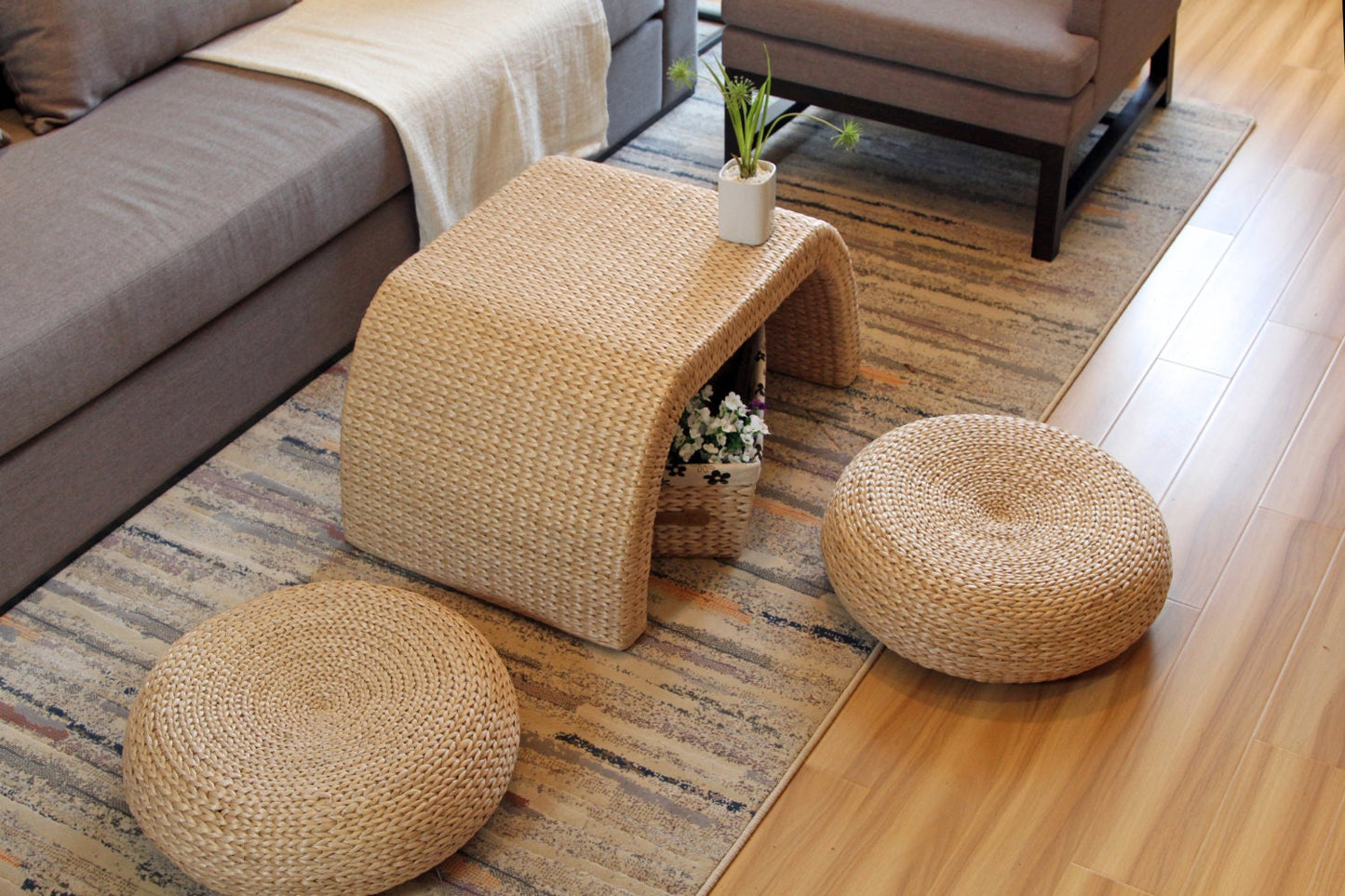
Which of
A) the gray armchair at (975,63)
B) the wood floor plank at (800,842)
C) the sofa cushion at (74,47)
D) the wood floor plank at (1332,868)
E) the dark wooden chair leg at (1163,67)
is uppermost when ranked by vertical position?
the sofa cushion at (74,47)

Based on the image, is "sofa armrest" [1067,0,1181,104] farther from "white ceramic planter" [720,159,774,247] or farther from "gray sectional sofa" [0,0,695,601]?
"gray sectional sofa" [0,0,695,601]

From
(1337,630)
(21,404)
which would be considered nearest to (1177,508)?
(1337,630)

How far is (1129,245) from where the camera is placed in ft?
8.93

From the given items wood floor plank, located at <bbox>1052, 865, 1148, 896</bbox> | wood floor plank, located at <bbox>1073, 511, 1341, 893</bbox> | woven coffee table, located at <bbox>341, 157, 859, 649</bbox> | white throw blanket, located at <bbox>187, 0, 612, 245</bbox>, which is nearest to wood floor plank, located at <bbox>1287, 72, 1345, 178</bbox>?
wood floor plank, located at <bbox>1073, 511, 1341, 893</bbox>

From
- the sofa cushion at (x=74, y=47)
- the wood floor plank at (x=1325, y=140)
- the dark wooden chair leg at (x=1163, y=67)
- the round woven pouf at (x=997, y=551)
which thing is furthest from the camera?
the dark wooden chair leg at (x=1163, y=67)

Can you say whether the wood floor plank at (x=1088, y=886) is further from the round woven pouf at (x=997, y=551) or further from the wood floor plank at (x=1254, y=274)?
the wood floor plank at (x=1254, y=274)

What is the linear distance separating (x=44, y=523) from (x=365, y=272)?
0.74m

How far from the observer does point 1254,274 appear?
2621mm

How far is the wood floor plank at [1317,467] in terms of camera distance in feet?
6.97

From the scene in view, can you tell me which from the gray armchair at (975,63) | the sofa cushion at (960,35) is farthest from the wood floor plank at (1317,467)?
the sofa cushion at (960,35)

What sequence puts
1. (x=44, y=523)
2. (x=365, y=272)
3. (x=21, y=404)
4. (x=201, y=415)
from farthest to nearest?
1. (x=365, y=272)
2. (x=201, y=415)
3. (x=44, y=523)
4. (x=21, y=404)

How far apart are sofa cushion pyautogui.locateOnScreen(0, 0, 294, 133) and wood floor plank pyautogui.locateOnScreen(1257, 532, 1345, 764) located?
84.2 inches

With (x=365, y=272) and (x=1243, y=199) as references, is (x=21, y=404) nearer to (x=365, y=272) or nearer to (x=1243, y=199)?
(x=365, y=272)

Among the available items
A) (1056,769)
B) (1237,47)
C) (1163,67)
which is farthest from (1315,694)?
(1237,47)
